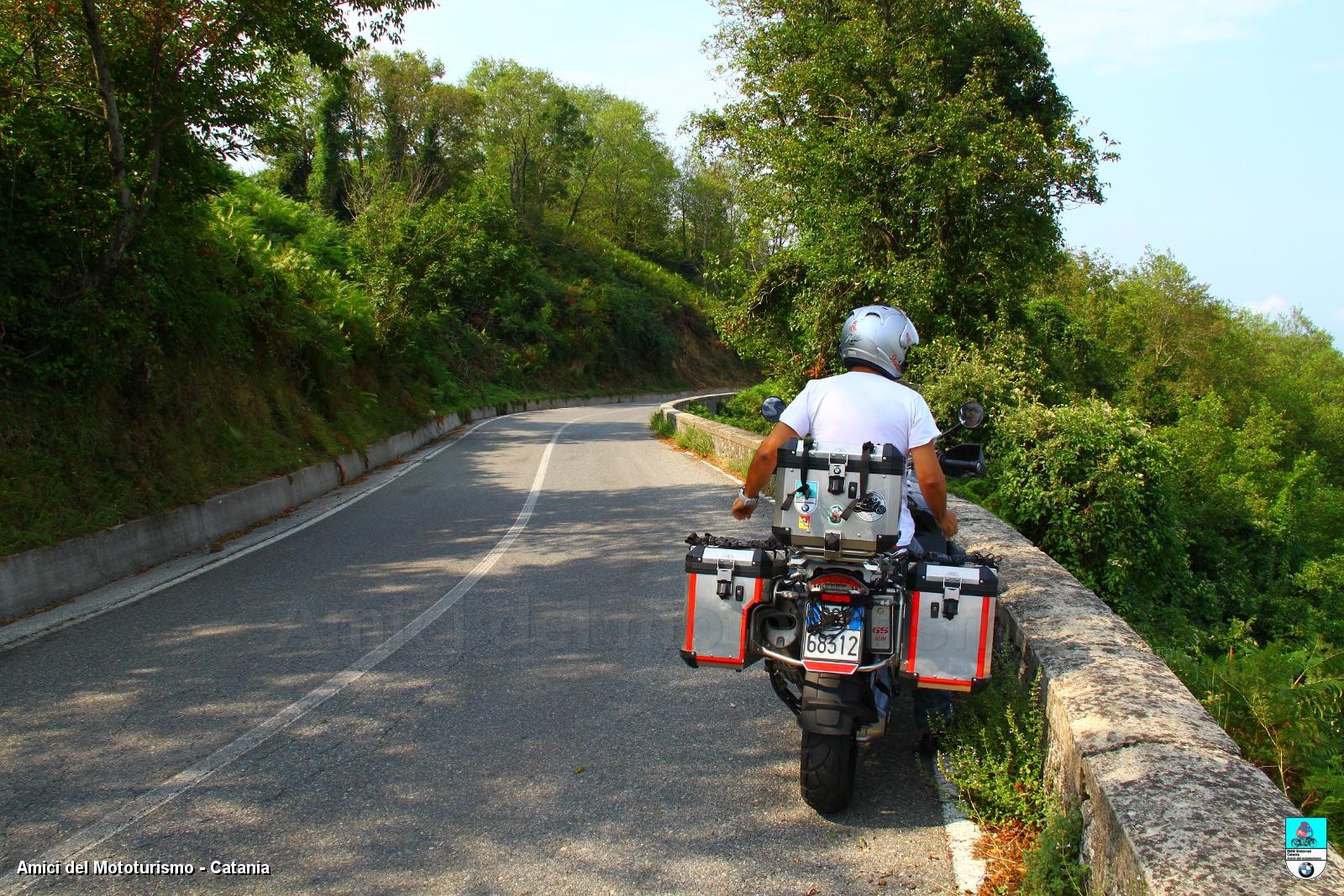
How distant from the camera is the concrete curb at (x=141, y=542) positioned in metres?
7.49

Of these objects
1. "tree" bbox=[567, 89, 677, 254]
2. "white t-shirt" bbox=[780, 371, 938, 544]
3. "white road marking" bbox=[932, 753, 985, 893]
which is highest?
"tree" bbox=[567, 89, 677, 254]

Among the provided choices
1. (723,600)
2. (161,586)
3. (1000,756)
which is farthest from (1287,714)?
(161,586)

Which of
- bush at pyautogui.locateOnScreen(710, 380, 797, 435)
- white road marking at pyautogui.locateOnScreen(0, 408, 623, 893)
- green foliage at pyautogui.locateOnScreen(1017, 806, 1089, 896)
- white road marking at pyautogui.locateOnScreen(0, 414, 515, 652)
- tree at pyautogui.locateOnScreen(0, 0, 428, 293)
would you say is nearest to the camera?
green foliage at pyautogui.locateOnScreen(1017, 806, 1089, 896)

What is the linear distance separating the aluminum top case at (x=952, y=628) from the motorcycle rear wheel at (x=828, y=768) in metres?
0.40

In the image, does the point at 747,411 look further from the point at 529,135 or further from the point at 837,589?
the point at 529,135

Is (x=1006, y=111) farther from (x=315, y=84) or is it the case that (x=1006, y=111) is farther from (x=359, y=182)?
(x=315, y=84)

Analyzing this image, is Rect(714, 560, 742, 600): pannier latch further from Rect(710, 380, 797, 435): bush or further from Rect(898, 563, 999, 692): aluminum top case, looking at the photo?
Rect(710, 380, 797, 435): bush

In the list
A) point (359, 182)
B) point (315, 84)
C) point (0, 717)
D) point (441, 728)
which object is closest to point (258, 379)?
point (0, 717)

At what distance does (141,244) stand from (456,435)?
16.1 metres

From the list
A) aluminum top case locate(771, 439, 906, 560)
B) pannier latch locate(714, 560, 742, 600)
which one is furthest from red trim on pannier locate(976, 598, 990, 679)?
pannier latch locate(714, 560, 742, 600)

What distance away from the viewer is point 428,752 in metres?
4.52

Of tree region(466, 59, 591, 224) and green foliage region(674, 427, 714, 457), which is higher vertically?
tree region(466, 59, 591, 224)

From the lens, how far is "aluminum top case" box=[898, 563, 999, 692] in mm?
3826

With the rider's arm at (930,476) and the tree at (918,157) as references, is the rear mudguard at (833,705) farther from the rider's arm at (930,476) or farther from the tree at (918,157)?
the tree at (918,157)
